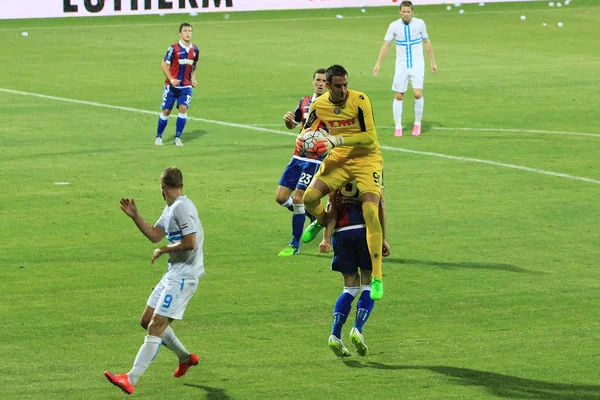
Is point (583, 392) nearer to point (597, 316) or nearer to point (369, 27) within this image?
point (597, 316)

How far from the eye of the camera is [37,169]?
68.8 feet

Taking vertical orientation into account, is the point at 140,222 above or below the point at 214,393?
above

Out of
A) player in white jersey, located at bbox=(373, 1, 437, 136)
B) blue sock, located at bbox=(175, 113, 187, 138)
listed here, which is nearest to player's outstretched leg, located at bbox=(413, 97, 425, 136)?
player in white jersey, located at bbox=(373, 1, 437, 136)

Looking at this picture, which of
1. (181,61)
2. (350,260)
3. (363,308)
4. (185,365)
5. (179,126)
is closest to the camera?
(185,365)

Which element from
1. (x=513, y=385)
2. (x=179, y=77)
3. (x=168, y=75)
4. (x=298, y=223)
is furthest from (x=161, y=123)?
(x=513, y=385)

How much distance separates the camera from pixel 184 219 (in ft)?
33.0

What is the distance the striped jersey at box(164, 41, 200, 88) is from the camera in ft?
77.4

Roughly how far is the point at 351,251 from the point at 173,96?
42.3 ft

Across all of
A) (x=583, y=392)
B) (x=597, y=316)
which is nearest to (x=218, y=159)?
(x=597, y=316)

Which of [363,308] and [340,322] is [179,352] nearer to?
[340,322]

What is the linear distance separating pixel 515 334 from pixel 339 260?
6.19 ft

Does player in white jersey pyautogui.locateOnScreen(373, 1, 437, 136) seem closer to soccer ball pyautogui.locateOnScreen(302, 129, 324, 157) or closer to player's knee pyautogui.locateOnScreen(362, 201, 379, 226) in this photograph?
soccer ball pyautogui.locateOnScreen(302, 129, 324, 157)

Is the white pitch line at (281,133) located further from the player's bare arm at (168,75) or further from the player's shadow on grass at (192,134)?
the player's bare arm at (168,75)

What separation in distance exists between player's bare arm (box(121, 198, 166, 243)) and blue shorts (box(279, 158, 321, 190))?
5034 mm
